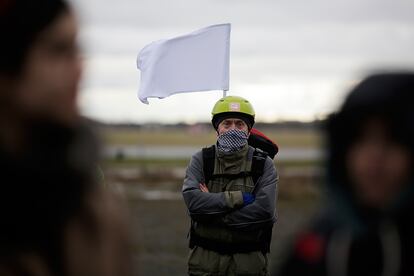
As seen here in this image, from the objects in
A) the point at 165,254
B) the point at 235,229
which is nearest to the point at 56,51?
the point at 235,229

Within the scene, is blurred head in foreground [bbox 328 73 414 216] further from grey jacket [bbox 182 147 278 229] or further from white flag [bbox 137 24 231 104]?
white flag [bbox 137 24 231 104]

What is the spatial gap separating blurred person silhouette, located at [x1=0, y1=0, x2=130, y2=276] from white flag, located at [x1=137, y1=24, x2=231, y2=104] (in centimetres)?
632

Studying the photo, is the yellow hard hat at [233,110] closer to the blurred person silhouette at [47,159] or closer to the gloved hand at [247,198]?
the gloved hand at [247,198]

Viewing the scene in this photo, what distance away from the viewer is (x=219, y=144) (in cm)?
694

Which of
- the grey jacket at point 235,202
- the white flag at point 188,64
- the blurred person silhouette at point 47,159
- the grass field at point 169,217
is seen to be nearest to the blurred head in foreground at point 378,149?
the grass field at point 169,217

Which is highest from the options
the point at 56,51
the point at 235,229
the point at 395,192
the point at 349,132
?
the point at 56,51

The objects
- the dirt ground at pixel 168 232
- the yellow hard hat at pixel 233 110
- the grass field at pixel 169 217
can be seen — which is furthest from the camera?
the dirt ground at pixel 168 232

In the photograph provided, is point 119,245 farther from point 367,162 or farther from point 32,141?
point 367,162

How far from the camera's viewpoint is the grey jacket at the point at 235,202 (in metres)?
6.80

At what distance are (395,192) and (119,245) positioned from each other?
0.71 metres

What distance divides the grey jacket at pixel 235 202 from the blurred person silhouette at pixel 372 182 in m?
4.43

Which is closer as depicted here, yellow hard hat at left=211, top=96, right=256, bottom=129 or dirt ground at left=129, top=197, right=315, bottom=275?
yellow hard hat at left=211, top=96, right=256, bottom=129

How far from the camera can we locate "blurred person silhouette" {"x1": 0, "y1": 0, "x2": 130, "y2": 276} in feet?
6.74

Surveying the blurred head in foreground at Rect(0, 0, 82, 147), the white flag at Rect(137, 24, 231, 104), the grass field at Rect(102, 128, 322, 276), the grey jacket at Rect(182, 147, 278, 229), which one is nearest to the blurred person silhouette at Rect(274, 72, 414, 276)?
the grass field at Rect(102, 128, 322, 276)
